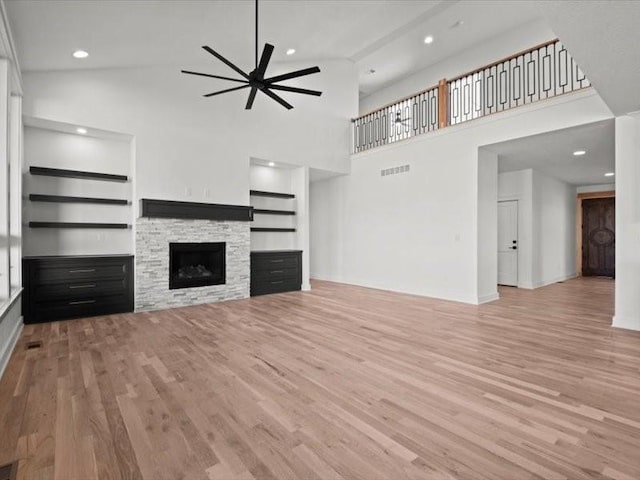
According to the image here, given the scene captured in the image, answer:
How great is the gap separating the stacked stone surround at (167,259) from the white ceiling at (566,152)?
190 inches

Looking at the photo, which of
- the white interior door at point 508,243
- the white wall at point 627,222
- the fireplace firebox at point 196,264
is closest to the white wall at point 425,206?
the white wall at point 627,222

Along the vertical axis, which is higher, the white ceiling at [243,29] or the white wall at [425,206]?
the white ceiling at [243,29]

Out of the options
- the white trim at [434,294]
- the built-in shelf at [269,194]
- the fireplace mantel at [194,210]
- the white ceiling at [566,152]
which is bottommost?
the white trim at [434,294]

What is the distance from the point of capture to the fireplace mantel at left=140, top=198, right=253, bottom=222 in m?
5.30

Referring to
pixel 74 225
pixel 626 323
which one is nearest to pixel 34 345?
pixel 74 225

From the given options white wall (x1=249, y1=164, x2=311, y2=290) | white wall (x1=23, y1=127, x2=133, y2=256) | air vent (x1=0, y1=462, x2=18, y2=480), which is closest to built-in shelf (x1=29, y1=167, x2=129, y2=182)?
white wall (x1=23, y1=127, x2=133, y2=256)

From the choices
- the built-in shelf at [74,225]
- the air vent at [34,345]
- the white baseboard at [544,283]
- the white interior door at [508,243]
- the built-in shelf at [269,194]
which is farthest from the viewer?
the white interior door at [508,243]

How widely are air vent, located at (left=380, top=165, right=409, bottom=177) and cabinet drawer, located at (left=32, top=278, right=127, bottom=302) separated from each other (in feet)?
17.6

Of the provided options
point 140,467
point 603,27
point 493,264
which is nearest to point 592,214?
point 493,264

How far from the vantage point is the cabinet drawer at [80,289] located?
15.0 feet

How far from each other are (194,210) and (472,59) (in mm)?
7965

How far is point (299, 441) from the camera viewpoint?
190 cm

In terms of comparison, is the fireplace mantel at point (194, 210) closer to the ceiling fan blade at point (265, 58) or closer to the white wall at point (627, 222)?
the ceiling fan blade at point (265, 58)

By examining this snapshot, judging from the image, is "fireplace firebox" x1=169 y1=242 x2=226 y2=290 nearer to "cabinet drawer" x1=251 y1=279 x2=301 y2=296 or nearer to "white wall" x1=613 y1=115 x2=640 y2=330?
"cabinet drawer" x1=251 y1=279 x2=301 y2=296
